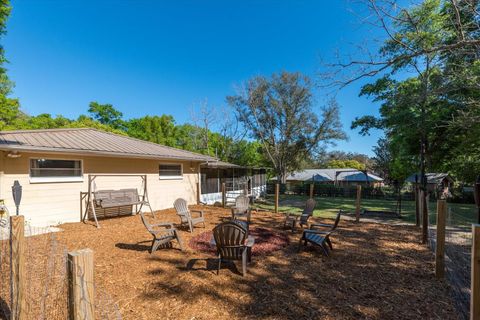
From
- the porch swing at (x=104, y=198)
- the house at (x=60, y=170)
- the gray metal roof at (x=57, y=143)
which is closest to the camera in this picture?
the gray metal roof at (x=57, y=143)

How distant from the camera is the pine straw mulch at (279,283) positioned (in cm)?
302

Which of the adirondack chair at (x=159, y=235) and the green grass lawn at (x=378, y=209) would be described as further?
the green grass lawn at (x=378, y=209)

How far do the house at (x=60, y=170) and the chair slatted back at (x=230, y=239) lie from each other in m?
6.29

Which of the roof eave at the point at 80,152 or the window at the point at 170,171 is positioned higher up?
the roof eave at the point at 80,152

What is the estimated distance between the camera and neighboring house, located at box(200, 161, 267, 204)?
566 inches

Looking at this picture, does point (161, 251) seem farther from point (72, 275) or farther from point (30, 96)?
point (30, 96)

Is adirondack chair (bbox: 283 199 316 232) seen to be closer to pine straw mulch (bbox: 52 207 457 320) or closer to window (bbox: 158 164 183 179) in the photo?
pine straw mulch (bbox: 52 207 457 320)

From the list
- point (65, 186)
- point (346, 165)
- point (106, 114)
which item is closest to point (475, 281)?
point (65, 186)

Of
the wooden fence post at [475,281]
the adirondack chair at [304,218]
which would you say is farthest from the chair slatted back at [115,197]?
the wooden fence post at [475,281]

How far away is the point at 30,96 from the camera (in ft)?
73.7

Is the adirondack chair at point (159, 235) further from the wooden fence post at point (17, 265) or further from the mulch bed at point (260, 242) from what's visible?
the wooden fence post at point (17, 265)

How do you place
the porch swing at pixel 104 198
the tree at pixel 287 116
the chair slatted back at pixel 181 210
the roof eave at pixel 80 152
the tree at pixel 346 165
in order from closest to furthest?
the roof eave at pixel 80 152 < the chair slatted back at pixel 181 210 < the porch swing at pixel 104 198 < the tree at pixel 287 116 < the tree at pixel 346 165

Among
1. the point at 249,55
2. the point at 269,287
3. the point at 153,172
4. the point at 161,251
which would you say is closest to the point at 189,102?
the point at 249,55

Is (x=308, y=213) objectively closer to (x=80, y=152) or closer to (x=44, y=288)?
(x=44, y=288)
